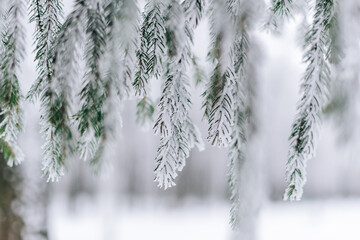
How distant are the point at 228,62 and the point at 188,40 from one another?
0.14 m

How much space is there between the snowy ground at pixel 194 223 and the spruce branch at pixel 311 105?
5575mm

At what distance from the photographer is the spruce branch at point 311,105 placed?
109 centimetres

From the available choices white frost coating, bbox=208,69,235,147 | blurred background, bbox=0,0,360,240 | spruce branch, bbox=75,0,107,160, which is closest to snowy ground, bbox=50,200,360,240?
blurred background, bbox=0,0,360,240

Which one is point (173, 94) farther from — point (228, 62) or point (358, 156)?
point (358, 156)

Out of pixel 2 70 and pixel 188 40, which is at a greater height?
pixel 188 40

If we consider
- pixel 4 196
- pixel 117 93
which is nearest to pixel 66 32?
pixel 117 93

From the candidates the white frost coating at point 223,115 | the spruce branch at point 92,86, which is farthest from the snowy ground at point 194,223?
the white frost coating at point 223,115

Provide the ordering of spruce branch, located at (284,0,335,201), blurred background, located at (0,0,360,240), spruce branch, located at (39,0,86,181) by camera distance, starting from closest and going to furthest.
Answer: spruce branch, located at (39,0,86,181)
spruce branch, located at (284,0,335,201)
blurred background, located at (0,0,360,240)

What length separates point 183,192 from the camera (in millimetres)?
13508

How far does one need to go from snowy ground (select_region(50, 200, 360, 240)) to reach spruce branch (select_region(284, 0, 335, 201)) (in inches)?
219

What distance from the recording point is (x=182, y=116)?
1.07 m

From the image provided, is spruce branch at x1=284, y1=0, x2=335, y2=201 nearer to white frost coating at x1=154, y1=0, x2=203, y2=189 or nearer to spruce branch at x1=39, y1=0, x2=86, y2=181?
white frost coating at x1=154, y1=0, x2=203, y2=189

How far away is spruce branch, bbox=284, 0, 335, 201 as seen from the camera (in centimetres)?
109

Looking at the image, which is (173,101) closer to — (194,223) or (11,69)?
(11,69)
